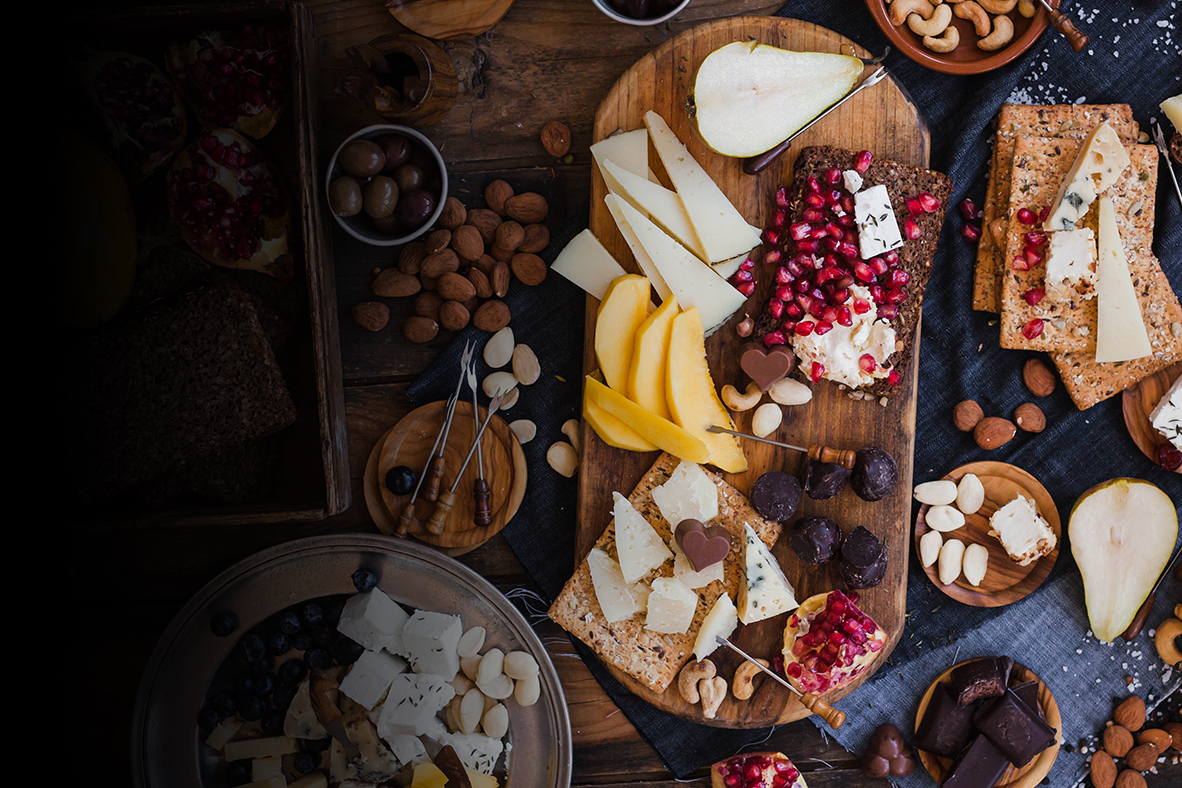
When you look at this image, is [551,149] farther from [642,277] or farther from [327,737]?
[327,737]

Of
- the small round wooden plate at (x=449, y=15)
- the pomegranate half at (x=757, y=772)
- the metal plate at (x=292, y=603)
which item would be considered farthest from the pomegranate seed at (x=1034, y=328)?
the small round wooden plate at (x=449, y=15)

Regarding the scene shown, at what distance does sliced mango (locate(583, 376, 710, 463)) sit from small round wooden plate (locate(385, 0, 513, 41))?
114 centimetres

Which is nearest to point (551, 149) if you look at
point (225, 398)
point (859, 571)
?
point (225, 398)

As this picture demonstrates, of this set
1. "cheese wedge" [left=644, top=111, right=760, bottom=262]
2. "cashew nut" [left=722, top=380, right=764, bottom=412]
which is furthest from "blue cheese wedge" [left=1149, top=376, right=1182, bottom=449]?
"cheese wedge" [left=644, top=111, right=760, bottom=262]

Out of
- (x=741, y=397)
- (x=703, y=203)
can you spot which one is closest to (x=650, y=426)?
(x=741, y=397)

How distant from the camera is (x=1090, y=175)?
2.03 metres

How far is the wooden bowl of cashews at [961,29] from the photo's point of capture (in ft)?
6.67

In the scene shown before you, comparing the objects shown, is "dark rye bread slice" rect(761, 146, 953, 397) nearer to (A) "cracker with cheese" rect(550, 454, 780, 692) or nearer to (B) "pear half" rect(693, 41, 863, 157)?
(B) "pear half" rect(693, 41, 863, 157)

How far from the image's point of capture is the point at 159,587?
7.41 ft

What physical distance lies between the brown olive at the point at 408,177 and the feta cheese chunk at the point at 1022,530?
2026 millimetres

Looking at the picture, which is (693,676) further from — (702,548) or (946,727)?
(946,727)

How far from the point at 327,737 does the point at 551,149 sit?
1.92 m

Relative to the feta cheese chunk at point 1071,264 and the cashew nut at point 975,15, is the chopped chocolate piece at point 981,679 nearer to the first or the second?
the feta cheese chunk at point 1071,264

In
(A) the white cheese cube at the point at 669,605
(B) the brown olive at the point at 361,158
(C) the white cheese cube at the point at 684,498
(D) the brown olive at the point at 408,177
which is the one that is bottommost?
(A) the white cheese cube at the point at 669,605
